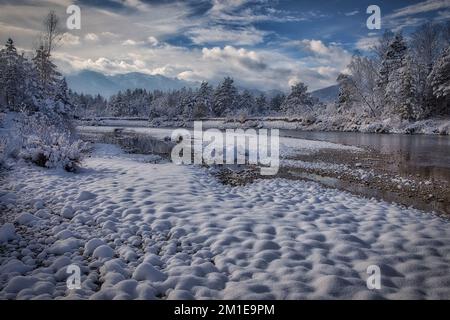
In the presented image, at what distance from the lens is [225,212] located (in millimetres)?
6875

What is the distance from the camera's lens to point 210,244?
5.22 metres

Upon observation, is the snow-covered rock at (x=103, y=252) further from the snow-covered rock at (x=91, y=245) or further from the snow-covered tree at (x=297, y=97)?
the snow-covered tree at (x=297, y=97)

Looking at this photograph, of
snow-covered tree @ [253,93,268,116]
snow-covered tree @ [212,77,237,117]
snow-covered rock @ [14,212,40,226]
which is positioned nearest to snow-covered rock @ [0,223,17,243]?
snow-covered rock @ [14,212,40,226]

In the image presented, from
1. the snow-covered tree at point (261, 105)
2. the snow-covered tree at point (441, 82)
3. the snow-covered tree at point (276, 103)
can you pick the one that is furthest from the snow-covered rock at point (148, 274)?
the snow-covered tree at point (276, 103)

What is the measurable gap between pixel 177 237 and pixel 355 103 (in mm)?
60798

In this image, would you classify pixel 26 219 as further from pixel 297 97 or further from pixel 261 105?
pixel 261 105

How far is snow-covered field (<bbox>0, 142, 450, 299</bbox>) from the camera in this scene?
3.85m

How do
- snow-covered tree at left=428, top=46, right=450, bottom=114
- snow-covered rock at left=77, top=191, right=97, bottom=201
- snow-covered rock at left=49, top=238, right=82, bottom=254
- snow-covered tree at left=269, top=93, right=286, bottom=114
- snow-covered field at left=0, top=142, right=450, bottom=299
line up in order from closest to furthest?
snow-covered field at left=0, top=142, right=450, bottom=299, snow-covered rock at left=49, top=238, right=82, bottom=254, snow-covered rock at left=77, top=191, right=97, bottom=201, snow-covered tree at left=428, top=46, right=450, bottom=114, snow-covered tree at left=269, top=93, right=286, bottom=114

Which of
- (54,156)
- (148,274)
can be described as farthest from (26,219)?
(54,156)

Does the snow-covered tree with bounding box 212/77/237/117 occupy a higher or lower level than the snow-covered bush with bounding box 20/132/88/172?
higher

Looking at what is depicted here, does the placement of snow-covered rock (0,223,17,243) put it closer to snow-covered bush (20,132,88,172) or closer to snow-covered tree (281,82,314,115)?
snow-covered bush (20,132,88,172)

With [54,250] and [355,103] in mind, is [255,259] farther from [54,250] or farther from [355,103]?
[355,103]

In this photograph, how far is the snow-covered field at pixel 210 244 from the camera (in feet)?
12.6

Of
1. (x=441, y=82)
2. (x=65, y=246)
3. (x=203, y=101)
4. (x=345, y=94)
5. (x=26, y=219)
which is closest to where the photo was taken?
(x=65, y=246)
